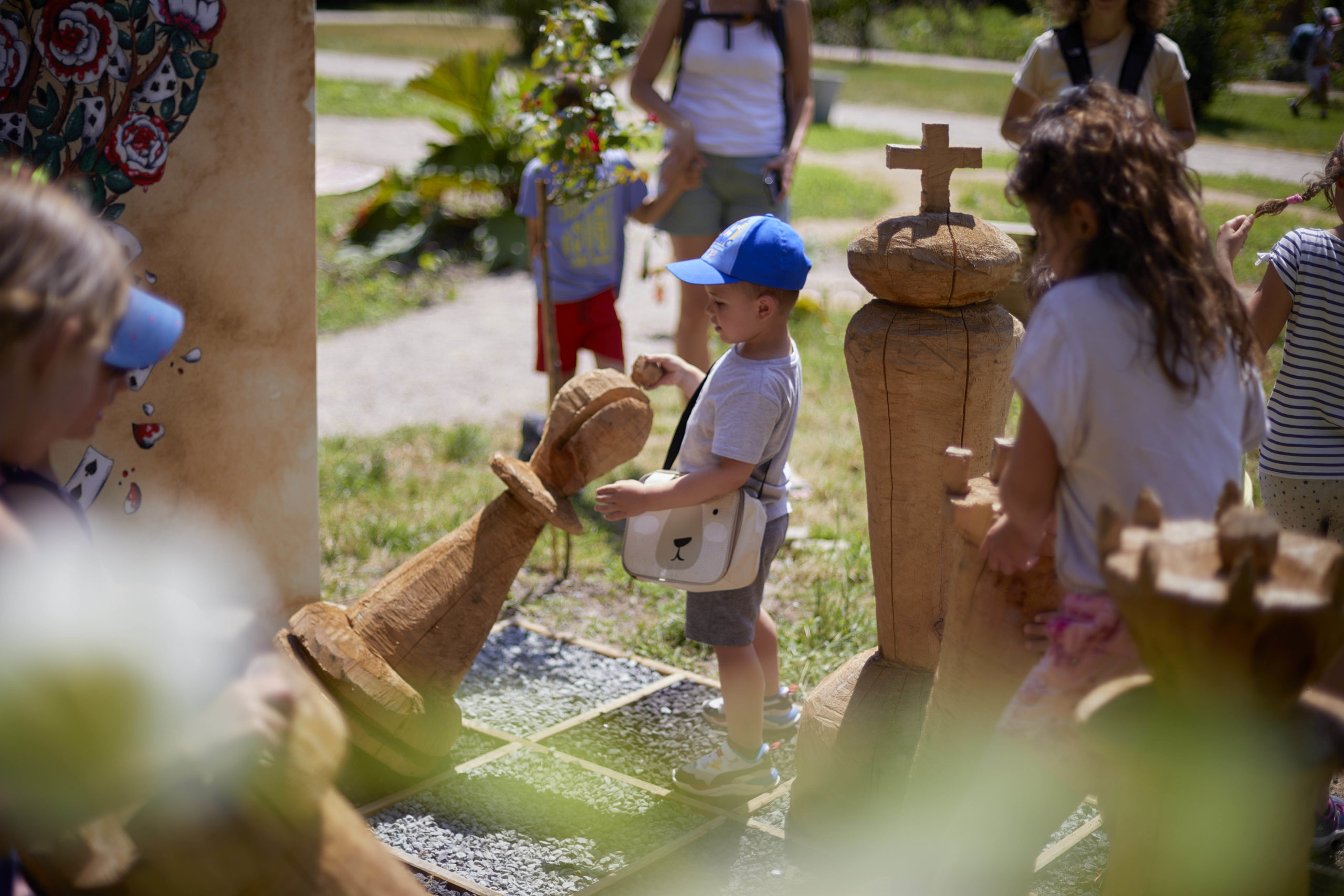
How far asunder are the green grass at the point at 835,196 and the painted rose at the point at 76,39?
7.94 m

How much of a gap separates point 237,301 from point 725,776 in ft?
6.15

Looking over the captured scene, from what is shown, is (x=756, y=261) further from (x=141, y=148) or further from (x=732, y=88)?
(x=732, y=88)

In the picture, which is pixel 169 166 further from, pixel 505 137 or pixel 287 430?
pixel 505 137

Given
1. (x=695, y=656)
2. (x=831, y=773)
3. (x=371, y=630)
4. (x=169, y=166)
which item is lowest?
(x=695, y=656)

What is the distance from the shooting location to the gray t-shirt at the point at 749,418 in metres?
2.67

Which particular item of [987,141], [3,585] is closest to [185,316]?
[3,585]

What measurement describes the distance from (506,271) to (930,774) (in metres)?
7.73

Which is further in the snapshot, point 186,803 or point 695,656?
point 695,656

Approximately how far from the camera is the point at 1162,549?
1597mm

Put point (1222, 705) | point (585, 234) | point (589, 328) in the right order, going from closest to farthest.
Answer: point (1222, 705), point (585, 234), point (589, 328)

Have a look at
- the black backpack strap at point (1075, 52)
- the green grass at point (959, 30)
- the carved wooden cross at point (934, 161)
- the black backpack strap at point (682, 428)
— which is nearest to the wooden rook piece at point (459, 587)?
the black backpack strap at point (682, 428)

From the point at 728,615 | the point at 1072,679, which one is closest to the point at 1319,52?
the point at 728,615

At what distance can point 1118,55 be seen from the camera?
454 cm

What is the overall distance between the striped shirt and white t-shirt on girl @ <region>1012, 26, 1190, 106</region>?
175 cm
